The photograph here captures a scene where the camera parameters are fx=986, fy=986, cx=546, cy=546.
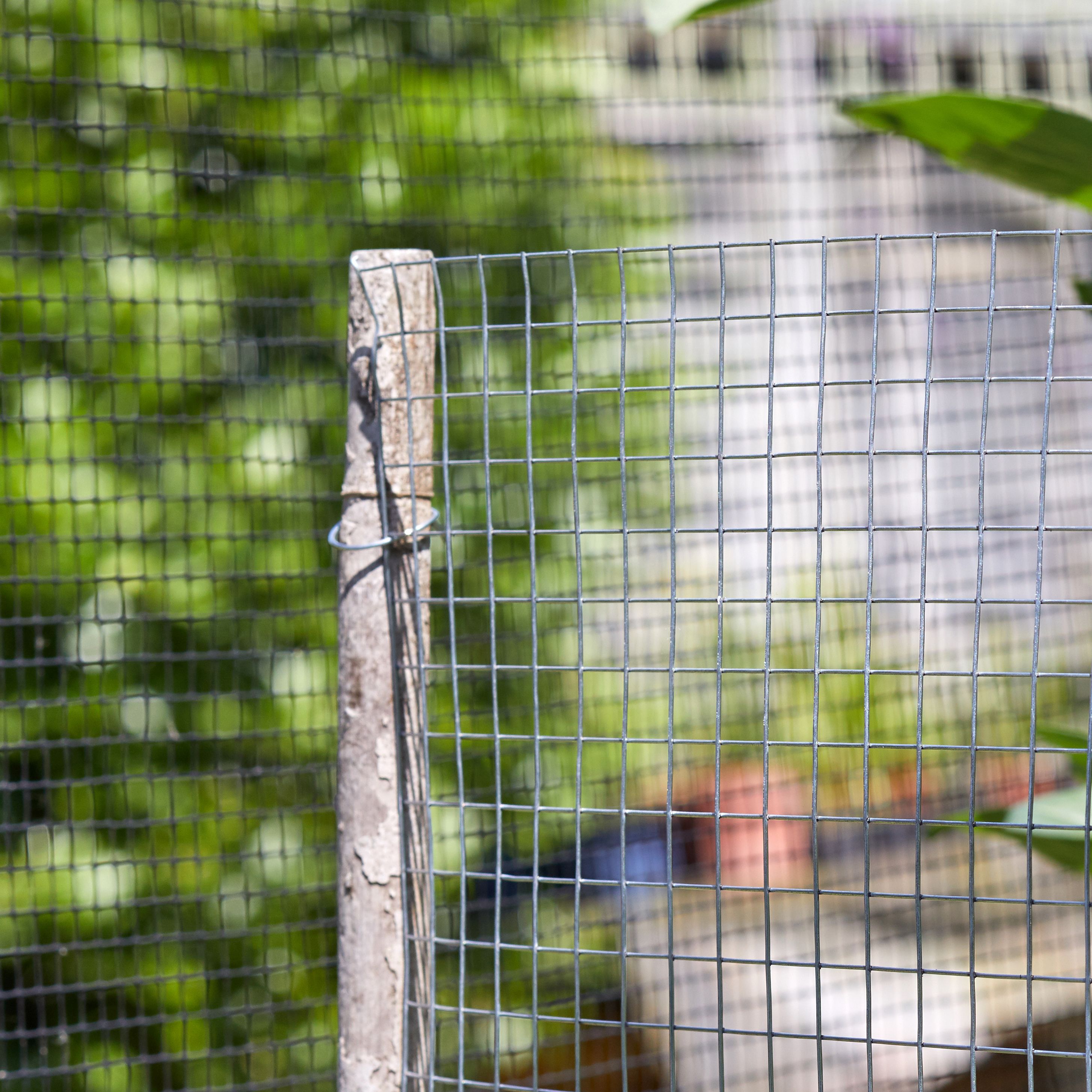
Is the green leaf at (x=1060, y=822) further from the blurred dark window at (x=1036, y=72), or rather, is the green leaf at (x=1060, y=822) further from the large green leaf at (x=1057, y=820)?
the blurred dark window at (x=1036, y=72)

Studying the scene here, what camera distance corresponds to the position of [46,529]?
5.99ft

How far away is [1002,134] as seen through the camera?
1.20 metres

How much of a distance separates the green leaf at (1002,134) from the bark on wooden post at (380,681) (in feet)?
1.96

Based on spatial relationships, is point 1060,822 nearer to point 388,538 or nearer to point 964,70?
point 388,538

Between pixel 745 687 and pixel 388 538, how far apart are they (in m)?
1.69

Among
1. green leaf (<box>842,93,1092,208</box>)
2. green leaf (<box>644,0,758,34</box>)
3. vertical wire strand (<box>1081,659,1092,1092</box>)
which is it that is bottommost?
vertical wire strand (<box>1081,659,1092,1092</box>)

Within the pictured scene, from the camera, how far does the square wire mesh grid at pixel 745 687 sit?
2.08m

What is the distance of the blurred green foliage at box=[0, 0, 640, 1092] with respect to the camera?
5.83 feet

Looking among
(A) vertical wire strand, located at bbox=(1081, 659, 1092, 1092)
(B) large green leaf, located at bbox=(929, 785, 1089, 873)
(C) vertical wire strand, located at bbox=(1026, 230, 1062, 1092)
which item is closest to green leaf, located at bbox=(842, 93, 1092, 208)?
(C) vertical wire strand, located at bbox=(1026, 230, 1062, 1092)

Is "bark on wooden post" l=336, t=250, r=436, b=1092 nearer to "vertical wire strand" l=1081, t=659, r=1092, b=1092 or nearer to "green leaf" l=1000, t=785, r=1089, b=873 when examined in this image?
"vertical wire strand" l=1081, t=659, r=1092, b=1092

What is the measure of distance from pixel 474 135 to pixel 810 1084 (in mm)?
2457

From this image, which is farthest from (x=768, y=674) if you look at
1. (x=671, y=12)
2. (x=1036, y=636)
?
(x=671, y=12)

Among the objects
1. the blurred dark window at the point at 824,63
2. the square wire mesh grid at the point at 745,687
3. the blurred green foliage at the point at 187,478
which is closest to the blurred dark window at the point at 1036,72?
the blurred dark window at the point at 824,63

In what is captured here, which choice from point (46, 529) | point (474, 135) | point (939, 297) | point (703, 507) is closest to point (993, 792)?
point (703, 507)
